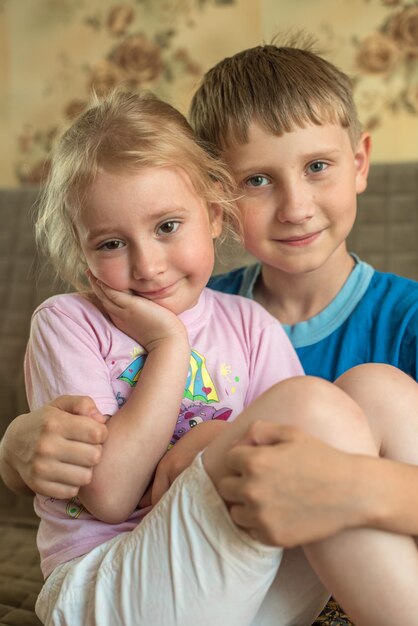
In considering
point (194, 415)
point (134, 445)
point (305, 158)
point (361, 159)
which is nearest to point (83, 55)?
point (361, 159)

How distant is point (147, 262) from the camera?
107 cm

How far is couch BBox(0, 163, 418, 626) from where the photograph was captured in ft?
5.38

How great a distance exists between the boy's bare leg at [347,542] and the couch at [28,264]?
27.7 inches

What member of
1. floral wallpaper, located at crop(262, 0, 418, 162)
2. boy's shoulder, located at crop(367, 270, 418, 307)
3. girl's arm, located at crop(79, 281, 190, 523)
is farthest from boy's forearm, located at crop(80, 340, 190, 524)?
floral wallpaper, located at crop(262, 0, 418, 162)

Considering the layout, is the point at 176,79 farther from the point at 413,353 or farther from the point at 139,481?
the point at 139,481

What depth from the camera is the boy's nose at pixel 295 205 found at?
124 cm

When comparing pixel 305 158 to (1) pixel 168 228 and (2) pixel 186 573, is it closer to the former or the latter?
(1) pixel 168 228

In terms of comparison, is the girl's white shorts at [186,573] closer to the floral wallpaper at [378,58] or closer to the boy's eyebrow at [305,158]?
the boy's eyebrow at [305,158]

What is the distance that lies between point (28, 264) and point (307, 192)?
36.3 inches

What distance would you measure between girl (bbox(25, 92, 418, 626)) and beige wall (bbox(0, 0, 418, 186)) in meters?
1.01

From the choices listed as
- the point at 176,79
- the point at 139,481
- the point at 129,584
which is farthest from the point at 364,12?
the point at 129,584

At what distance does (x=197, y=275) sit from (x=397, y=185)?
0.80 m

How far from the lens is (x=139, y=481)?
1.00 m

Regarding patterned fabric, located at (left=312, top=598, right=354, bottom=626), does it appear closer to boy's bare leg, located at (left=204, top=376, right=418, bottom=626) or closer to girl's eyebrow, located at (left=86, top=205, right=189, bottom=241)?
boy's bare leg, located at (left=204, top=376, right=418, bottom=626)
